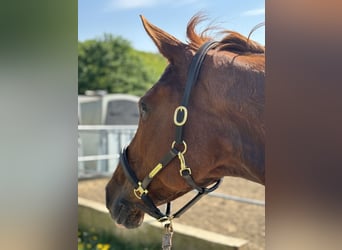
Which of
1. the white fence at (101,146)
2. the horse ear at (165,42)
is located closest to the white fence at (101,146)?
the white fence at (101,146)

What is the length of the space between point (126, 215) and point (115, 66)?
9519 mm

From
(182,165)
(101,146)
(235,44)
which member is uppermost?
(235,44)

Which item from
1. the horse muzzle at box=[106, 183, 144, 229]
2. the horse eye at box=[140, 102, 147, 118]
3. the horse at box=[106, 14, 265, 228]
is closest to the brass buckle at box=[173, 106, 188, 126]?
the horse at box=[106, 14, 265, 228]

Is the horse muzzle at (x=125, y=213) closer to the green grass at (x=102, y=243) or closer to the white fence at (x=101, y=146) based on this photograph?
the green grass at (x=102, y=243)

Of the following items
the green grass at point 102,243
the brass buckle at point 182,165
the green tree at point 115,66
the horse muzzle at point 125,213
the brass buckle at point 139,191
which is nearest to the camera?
the brass buckle at point 182,165

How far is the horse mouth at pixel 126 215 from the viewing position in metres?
1.07

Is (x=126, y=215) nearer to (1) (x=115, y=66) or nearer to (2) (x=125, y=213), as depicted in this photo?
(2) (x=125, y=213)

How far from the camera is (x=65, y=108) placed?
0.54m

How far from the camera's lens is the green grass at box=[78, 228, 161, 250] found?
233 cm

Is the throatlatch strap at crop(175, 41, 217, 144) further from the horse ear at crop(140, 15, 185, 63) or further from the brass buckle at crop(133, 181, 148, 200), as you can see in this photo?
the brass buckle at crop(133, 181, 148, 200)

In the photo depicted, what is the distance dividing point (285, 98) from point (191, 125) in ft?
1.64

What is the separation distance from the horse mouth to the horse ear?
1.42 feet

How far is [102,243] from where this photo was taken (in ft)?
7.99

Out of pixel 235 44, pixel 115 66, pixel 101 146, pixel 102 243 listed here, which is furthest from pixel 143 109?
pixel 115 66
